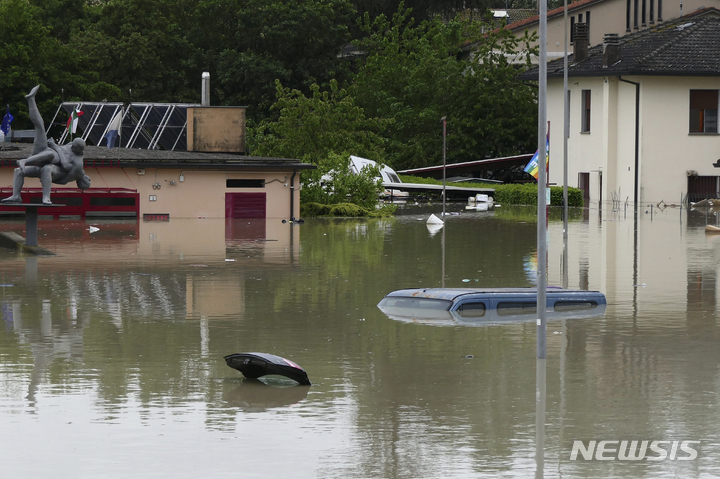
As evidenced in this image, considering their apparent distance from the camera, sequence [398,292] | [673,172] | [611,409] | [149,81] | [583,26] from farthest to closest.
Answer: [149,81] → [583,26] → [673,172] → [398,292] → [611,409]

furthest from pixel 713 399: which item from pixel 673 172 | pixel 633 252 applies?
pixel 673 172

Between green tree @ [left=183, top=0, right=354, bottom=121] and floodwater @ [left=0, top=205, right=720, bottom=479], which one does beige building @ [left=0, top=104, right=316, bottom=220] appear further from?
green tree @ [left=183, top=0, right=354, bottom=121]

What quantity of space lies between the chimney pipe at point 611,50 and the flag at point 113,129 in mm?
24462

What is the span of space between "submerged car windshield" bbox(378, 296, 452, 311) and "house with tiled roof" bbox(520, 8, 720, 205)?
37225 millimetres

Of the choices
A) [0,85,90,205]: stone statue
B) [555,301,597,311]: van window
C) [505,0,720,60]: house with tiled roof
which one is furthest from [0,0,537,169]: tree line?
[555,301,597,311]: van window

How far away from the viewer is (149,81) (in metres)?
82.8

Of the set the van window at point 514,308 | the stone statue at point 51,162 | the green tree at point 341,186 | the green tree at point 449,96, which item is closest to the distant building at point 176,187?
the green tree at point 341,186

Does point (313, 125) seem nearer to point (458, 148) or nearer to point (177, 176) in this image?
point (177, 176)

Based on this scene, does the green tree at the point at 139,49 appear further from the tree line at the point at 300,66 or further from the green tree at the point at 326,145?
the green tree at the point at 326,145

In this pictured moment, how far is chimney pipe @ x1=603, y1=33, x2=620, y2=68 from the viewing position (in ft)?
182

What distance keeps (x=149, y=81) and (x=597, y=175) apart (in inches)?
1514

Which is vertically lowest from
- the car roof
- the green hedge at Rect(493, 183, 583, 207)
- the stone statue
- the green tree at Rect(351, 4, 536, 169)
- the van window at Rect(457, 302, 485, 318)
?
the van window at Rect(457, 302, 485, 318)

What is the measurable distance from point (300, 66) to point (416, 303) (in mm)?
64555

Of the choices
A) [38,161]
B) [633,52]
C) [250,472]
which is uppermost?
[633,52]
